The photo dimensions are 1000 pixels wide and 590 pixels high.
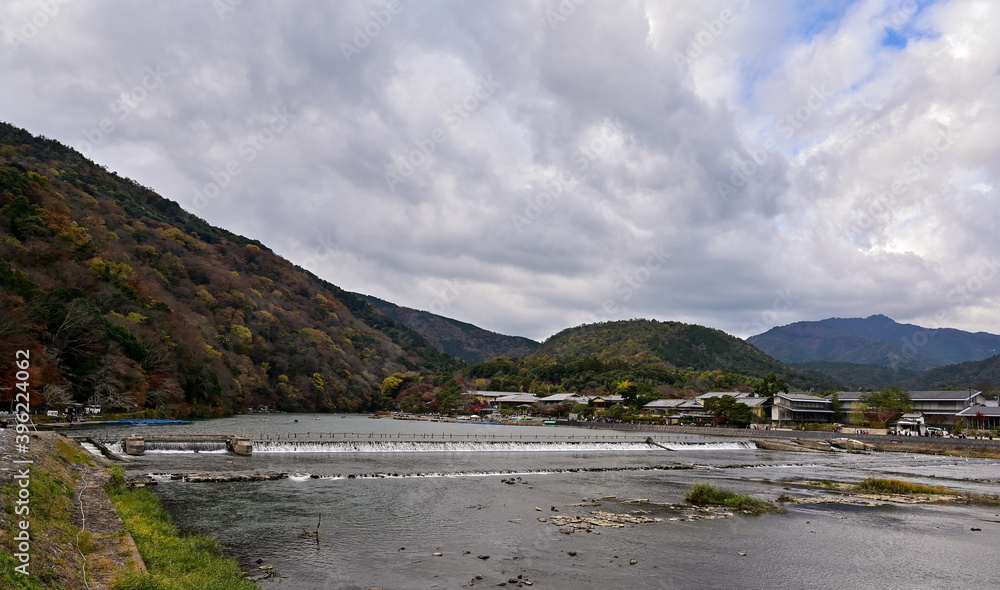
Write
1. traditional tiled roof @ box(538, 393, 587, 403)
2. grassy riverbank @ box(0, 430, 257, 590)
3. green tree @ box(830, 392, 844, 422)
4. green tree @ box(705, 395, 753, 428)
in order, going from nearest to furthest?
grassy riverbank @ box(0, 430, 257, 590), green tree @ box(705, 395, 753, 428), green tree @ box(830, 392, 844, 422), traditional tiled roof @ box(538, 393, 587, 403)

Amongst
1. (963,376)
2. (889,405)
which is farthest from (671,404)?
(963,376)

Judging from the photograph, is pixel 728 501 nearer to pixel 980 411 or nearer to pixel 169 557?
pixel 169 557

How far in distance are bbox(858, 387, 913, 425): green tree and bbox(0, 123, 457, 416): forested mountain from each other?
3077 inches

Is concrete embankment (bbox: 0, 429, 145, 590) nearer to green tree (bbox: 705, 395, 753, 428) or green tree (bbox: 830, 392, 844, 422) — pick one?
green tree (bbox: 705, 395, 753, 428)

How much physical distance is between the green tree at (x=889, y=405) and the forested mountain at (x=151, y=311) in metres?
78.2

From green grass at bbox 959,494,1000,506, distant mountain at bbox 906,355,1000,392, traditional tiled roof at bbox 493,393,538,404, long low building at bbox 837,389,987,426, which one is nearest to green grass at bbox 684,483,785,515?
green grass at bbox 959,494,1000,506

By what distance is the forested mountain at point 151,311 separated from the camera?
4197 cm

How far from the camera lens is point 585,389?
111375 mm

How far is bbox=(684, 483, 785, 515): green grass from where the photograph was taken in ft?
66.3

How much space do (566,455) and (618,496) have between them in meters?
17.4

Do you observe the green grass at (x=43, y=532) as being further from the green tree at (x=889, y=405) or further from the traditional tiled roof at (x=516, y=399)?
the traditional tiled roof at (x=516, y=399)

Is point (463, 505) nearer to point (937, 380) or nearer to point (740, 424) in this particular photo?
point (740, 424)

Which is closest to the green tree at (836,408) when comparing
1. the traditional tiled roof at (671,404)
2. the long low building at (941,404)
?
the long low building at (941,404)

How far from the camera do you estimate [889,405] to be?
6419 cm
